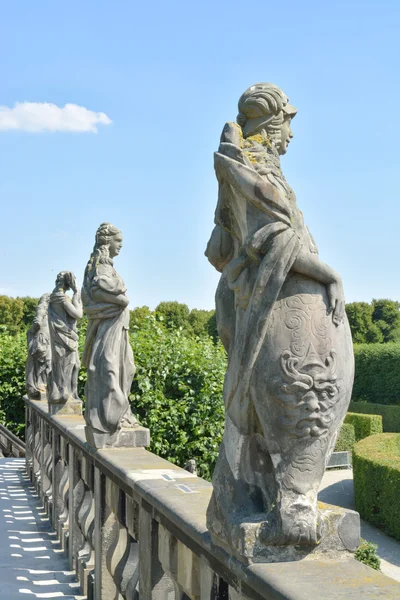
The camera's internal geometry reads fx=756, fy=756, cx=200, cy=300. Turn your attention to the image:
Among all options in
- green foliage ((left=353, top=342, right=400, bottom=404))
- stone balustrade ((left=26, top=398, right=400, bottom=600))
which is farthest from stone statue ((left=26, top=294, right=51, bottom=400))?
green foliage ((left=353, top=342, right=400, bottom=404))

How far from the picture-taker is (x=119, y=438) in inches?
236

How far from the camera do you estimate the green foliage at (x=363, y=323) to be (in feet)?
186

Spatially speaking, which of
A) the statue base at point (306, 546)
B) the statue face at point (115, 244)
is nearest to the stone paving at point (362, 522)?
the statue face at point (115, 244)

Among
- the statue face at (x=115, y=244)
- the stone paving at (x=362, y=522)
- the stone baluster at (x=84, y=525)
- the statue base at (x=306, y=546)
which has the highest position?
the statue face at (x=115, y=244)

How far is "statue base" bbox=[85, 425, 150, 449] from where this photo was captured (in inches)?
234

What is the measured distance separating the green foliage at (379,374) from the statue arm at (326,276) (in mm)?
37201

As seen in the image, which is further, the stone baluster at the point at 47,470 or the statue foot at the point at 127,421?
the stone baluster at the point at 47,470

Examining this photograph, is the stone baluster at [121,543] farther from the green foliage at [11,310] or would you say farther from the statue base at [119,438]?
the green foliage at [11,310]

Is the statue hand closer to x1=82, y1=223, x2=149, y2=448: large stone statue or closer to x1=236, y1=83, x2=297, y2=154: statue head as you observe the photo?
x1=236, y1=83, x2=297, y2=154: statue head

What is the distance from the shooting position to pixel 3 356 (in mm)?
19406

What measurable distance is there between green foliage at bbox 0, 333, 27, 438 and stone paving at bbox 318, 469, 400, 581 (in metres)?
7.87

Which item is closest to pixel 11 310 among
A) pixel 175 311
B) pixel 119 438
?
pixel 175 311

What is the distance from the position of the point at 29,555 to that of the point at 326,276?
5.42m

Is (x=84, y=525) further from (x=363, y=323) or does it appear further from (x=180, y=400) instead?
(x=363, y=323)
